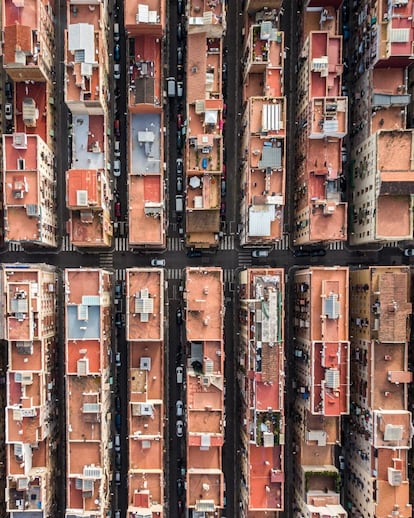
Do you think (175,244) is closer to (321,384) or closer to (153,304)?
(153,304)

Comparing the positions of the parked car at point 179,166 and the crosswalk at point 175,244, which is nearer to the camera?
the crosswalk at point 175,244

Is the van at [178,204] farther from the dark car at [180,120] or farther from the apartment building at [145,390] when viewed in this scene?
the apartment building at [145,390]

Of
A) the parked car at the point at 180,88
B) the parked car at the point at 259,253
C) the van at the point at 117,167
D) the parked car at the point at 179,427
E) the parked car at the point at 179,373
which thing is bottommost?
the parked car at the point at 179,427

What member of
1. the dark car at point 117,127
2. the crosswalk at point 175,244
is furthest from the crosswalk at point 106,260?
the dark car at point 117,127

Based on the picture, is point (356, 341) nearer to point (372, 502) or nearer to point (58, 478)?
point (372, 502)

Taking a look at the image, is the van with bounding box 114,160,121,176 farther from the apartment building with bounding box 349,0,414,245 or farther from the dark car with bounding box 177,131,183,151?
the apartment building with bounding box 349,0,414,245

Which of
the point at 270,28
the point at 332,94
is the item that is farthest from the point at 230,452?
the point at 270,28
